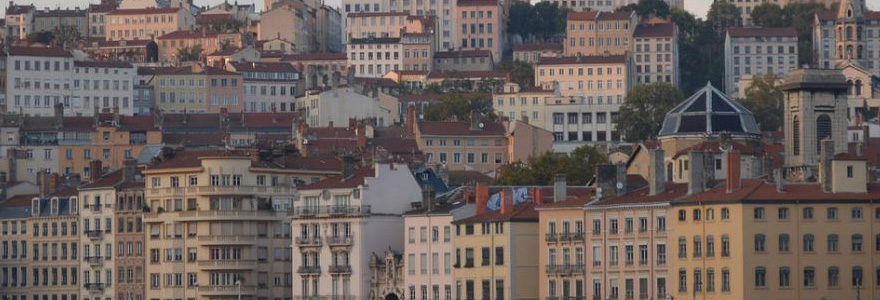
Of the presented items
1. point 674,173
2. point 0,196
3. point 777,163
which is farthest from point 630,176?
point 0,196

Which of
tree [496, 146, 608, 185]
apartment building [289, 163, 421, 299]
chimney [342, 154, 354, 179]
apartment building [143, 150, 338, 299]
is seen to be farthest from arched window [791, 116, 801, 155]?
apartment building [143, 150, 338, 299]

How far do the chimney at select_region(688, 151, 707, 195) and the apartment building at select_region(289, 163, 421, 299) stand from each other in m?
18.0

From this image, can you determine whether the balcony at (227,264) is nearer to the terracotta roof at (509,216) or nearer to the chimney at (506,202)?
the terracotta roof at (509,216)

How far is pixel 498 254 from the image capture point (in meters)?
115

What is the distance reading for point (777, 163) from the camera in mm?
136750

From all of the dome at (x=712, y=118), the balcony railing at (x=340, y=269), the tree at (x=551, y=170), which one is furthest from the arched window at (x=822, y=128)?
the balcony railing at (x=340, y=269)

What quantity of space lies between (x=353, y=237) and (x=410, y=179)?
4110mm

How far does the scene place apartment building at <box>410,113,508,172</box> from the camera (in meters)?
193

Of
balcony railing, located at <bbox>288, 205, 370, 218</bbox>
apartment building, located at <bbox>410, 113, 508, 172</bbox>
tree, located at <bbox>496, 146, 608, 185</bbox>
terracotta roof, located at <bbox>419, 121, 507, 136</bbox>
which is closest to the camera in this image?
balcony railing, located at <bbox>288, 205, 370, 218</bbox>

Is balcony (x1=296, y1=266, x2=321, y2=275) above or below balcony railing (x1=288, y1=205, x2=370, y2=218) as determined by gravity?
below

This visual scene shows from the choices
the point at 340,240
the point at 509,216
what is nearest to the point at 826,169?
the point at 509,216

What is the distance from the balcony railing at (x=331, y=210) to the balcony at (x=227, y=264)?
4.11 m

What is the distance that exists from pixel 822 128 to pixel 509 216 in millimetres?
21263

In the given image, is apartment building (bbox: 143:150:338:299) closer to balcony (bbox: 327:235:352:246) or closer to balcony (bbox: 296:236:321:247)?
balcony (bbox: 296:236:321:247)
